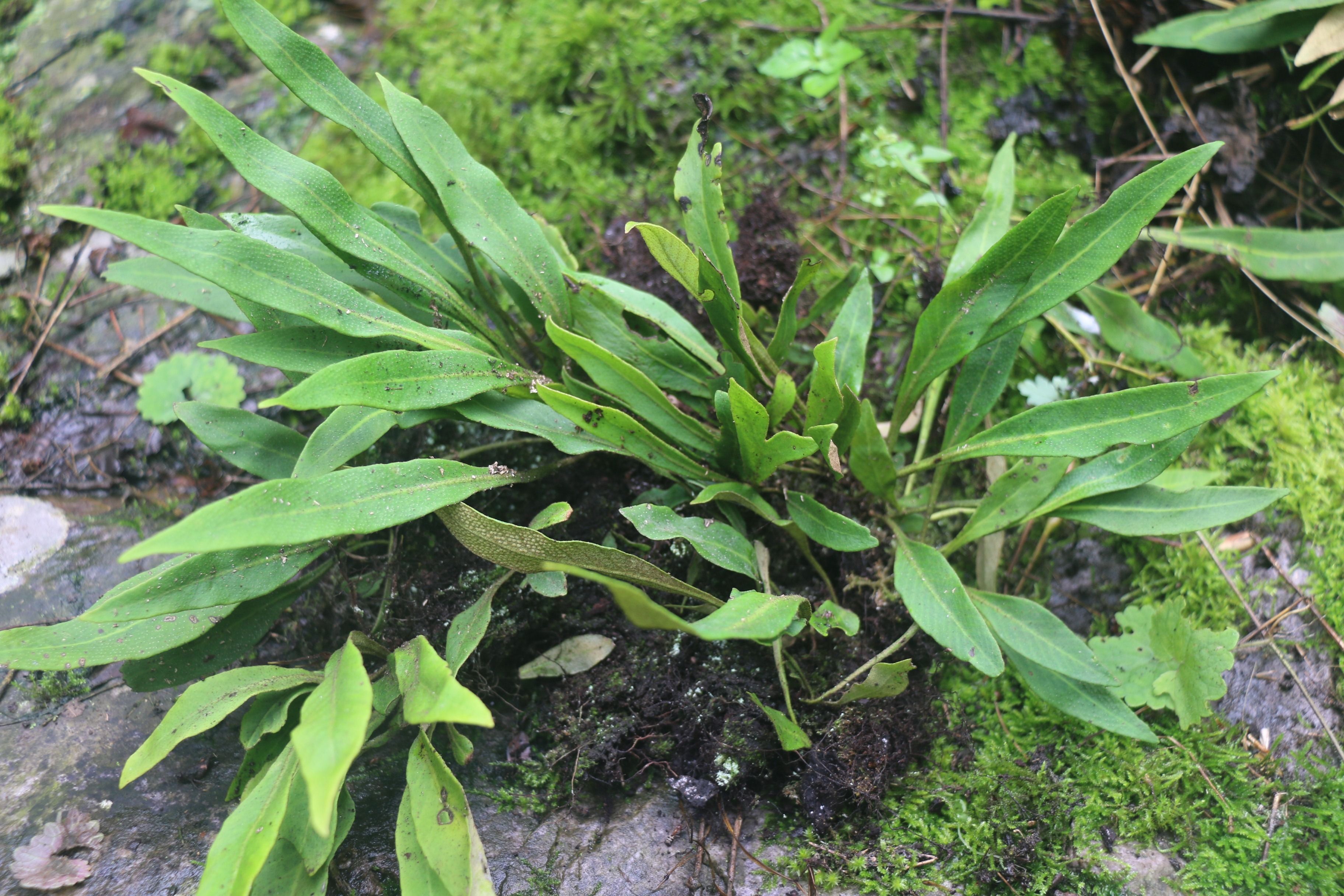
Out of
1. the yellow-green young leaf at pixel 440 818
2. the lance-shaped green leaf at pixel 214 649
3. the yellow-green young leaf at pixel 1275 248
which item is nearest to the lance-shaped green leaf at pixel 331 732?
the yellow-green young leaf at pixel 440 818

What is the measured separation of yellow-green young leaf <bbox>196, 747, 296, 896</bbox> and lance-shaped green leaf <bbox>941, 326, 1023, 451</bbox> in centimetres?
141

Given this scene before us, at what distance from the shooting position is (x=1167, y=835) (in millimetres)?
1531

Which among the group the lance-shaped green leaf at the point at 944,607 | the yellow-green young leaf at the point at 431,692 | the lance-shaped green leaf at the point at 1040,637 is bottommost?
the lance-shaped green leaf at the point at 1040,637

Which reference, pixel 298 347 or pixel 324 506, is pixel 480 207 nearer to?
pixel 298 347

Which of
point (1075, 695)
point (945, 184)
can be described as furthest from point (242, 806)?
point (945, 184)

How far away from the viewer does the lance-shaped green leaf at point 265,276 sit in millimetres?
1427

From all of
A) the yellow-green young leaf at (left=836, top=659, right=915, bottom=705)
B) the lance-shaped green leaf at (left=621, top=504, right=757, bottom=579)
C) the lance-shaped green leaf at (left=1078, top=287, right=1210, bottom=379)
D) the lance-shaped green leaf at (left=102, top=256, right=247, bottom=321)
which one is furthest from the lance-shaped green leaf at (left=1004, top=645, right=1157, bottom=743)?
the lance-shaped green leaf at (left=102, top=256, right=247, bottom=321)

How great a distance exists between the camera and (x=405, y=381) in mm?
1485

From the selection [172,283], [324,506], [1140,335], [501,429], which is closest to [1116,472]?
[1140,335]

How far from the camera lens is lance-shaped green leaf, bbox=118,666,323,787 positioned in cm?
138

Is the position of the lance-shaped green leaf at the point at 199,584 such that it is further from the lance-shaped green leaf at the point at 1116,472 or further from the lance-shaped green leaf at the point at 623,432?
the lance-shaped green leaf at the point at 1116,472

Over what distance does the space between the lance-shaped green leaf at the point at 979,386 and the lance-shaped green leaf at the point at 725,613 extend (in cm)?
58

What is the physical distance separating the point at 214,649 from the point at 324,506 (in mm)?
558

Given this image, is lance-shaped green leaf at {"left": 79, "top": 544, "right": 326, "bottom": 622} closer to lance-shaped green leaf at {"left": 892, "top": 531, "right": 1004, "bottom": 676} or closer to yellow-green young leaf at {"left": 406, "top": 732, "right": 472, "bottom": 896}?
yellow-green young leaf at {"left": 406, "top": 732, "right": 472, "bottom": 896}
